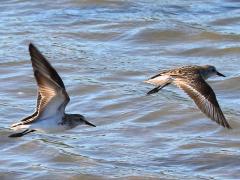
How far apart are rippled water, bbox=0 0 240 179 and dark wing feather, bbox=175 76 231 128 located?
566mm

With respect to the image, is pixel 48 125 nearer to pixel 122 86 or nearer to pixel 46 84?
pixel 46 84

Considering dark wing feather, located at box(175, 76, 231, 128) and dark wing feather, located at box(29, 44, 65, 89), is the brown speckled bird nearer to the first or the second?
dark wing feather, located at box(175, 76, 231, 128)

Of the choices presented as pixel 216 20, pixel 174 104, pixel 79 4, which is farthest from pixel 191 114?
pixel 79 4

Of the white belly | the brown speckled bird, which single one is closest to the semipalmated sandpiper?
the white belly

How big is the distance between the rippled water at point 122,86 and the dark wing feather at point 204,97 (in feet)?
1.86

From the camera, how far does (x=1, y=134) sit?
31.9ft

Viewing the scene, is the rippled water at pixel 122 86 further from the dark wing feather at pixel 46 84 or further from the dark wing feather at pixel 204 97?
the dark wing feather at pixel 46 84

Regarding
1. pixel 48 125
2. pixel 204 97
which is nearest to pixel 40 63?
pixel 48 125

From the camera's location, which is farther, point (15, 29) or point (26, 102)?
point (15, 29)

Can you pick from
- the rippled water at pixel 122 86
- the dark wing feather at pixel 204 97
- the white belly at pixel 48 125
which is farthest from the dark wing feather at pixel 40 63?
the dark wing feather at pixel 204 97

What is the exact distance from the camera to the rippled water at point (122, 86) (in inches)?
354

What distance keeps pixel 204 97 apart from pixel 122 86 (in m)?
2.59

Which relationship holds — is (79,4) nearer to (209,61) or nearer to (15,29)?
(15,29)

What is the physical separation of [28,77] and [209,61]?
2301 mm
